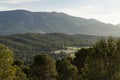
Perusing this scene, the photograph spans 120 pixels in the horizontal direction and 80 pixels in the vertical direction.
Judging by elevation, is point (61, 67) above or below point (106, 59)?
below

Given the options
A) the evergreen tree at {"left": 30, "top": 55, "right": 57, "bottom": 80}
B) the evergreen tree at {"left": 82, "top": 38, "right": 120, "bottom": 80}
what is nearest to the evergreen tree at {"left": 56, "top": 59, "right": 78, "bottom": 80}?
the evergreen tree at {"left": 30, "top": 55, "right": 57, "bottom": 80}

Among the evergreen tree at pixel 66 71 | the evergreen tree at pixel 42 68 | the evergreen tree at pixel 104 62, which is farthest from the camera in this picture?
the evergreen tree at pixel 42 68

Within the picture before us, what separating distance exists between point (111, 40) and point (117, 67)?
3.25 meters

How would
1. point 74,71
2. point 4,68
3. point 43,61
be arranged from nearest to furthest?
point 4,68 < point 74,71 < point 43,61

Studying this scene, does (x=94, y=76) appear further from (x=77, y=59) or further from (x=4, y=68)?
(x=77, y=59)

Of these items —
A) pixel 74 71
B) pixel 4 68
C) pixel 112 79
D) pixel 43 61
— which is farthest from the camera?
pixel 43 61

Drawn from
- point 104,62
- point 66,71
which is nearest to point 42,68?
point 66,71

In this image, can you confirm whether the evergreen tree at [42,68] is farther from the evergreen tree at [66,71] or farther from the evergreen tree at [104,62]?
the evergreen tree at [104,62]

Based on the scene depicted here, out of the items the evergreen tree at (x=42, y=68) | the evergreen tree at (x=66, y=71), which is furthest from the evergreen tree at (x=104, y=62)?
the evergreen tree at (x=42, y=68)

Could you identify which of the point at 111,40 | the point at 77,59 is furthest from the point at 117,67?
the point at 77,59

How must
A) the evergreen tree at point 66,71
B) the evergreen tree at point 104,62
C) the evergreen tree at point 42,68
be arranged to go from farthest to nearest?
the evergreen tree at point 42,68, the evergreen tree at point 66,71, the evergreen tree at point 104,62

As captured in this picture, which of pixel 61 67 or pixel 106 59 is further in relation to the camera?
pixel 61 67

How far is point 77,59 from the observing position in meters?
63.8

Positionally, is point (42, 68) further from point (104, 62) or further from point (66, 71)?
point (104, 62)
